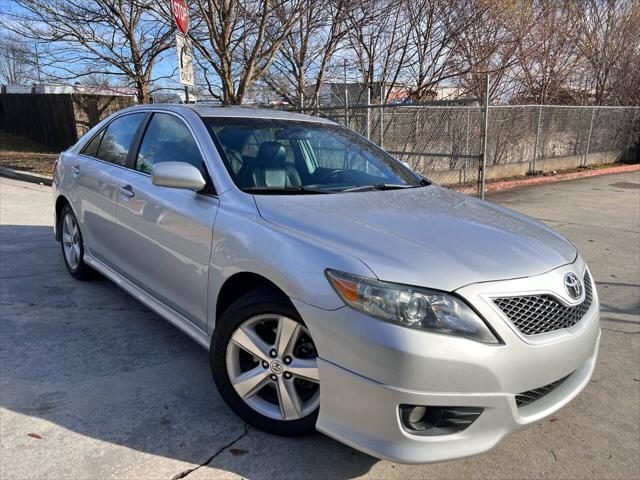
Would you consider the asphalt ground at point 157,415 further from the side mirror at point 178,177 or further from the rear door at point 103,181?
the side mirror at point 178,177

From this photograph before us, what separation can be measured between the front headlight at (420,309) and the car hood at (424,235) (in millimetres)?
44

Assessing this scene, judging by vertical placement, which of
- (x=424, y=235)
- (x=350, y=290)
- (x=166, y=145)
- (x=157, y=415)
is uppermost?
(x=166, y=145)

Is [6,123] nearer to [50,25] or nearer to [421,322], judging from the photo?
[50,25]

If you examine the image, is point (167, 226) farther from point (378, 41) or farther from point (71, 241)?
point (378, 41)

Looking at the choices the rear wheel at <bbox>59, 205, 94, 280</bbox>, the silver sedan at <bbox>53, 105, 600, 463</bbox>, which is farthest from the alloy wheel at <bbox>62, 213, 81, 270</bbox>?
the silver sedan at <bbox>53, 105, 600, 463</bbox>

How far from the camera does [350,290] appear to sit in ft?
6.88

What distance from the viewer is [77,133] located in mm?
16672

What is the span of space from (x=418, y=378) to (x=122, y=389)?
1.88 m

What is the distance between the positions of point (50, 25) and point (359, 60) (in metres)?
7.53

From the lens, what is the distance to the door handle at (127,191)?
11.8 ft

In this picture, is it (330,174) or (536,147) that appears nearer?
(330,174)

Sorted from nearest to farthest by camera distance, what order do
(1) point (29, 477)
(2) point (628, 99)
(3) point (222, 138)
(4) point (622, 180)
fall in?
1. (1) point (29, 477)
2. (3) point (222, 138)
3. (4) point (622, 180)
4. (2) point (628, 99)

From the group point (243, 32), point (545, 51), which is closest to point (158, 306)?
point (243, 32)

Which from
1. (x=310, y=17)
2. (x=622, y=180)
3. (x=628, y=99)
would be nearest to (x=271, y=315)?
(x=310, y=17)
